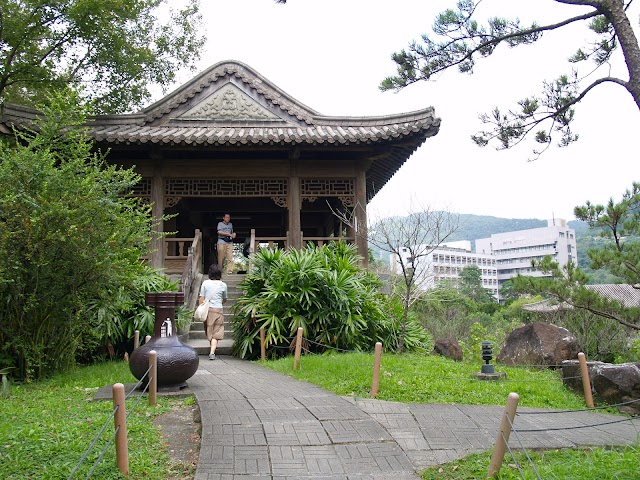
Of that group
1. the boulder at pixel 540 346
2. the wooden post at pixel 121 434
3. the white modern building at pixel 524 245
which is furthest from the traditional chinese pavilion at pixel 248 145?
the white modern building at pixel 524 245

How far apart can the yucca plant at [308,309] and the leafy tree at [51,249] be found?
2.82m

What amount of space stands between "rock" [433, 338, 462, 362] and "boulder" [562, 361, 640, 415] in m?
4.52

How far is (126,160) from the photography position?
13.5 metres

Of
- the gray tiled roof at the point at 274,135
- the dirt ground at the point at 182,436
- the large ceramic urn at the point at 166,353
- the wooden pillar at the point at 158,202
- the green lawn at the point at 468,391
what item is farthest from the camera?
the wooden pillar at the point at 158,202

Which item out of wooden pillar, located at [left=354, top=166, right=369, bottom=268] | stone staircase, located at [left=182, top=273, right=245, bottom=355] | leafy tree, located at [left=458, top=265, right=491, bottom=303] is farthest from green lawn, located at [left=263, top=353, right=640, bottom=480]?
leafy tree, located at [left=458, top=265, right=491, bottom=303]

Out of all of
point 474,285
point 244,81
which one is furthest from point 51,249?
point 474,285

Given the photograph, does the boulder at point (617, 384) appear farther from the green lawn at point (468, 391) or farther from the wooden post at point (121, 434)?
the wooden post at point (121, 434)

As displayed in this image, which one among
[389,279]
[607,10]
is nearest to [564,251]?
[389,279]

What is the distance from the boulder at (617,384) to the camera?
6.49 metres

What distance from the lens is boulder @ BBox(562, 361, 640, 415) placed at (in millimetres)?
6492

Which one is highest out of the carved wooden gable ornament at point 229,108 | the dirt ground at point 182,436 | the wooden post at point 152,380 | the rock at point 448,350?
the carved wooden gable ornament at point 229,108

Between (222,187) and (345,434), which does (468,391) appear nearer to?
(345,434)

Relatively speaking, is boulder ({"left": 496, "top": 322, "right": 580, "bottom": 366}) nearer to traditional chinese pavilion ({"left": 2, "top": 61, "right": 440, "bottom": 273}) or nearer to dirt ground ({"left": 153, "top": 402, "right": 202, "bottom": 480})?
traditional chinese pavilion ({"left": 2, "top": 61, "right": 440, "bottom": 273})

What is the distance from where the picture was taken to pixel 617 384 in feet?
21.7
